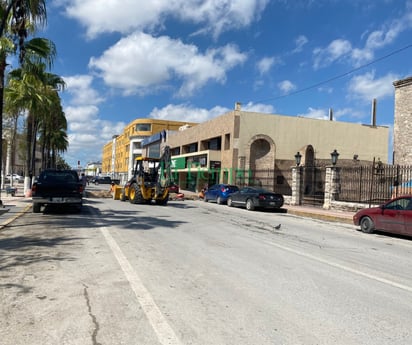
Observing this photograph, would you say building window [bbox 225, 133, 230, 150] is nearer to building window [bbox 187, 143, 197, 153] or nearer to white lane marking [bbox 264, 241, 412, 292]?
building window [bbox 187, 143, 197, 153]

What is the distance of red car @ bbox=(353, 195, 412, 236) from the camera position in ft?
41.1

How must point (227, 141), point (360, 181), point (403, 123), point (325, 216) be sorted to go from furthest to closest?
point (227, 141)
point (403, 123)
point (360, 181)
point (325, 216)

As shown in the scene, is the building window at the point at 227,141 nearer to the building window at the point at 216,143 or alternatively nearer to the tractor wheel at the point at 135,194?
the building window at the point at 216,143

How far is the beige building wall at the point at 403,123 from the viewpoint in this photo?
1112 inches

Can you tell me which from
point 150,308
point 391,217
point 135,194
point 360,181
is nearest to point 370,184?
point 360,181

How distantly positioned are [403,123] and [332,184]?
9.78 m

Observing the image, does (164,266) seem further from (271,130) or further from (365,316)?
(271,130)

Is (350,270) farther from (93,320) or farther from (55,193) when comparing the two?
(55,193)

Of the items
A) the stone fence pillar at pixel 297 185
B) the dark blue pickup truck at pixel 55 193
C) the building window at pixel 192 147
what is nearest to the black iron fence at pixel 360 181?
the stone fence pillar at pixel 297 185

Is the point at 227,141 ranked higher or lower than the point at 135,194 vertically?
higher

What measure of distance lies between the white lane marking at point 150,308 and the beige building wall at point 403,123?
26.5 metres

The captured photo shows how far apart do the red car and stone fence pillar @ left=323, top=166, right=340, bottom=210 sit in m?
9.02

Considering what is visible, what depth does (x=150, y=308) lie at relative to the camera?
15.5 ft

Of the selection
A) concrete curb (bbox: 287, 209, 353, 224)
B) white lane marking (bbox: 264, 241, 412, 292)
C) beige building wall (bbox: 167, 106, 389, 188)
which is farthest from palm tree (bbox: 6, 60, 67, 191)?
beige building wall (bbox: 167, 106, 389, 188)
